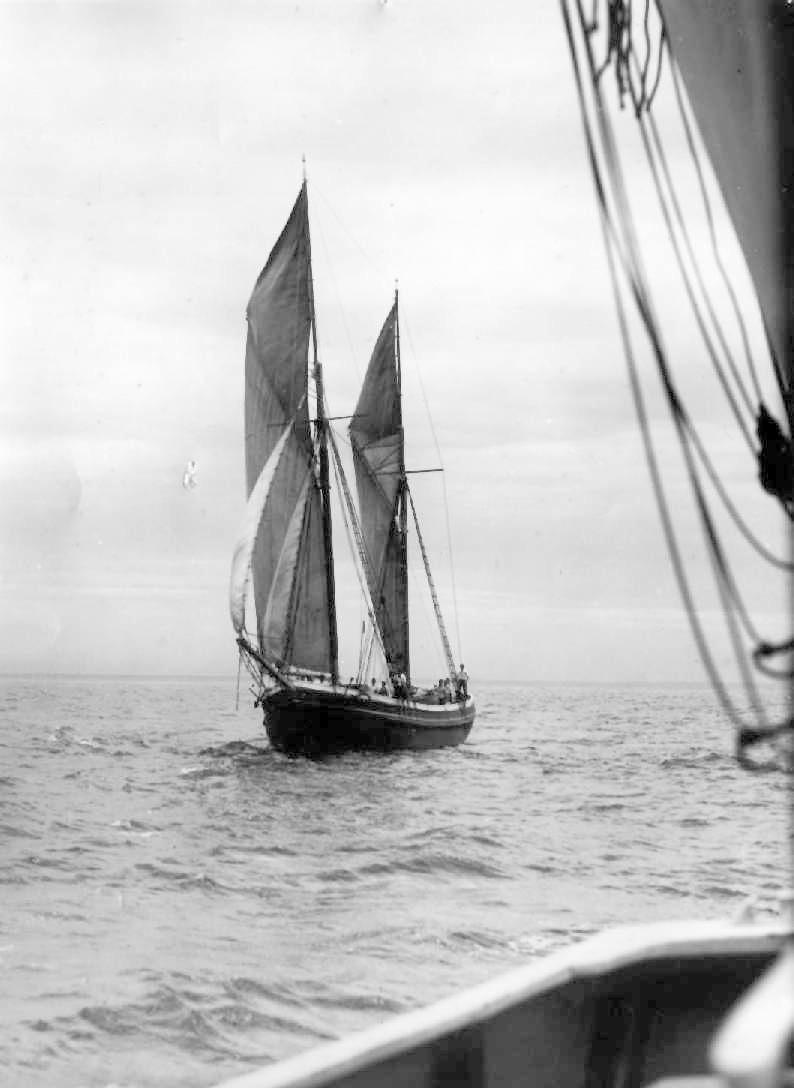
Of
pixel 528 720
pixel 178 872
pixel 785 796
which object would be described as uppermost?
pixel 178 872

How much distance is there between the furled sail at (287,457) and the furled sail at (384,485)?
3.59 metres

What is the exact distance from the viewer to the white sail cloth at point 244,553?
98.3 ft

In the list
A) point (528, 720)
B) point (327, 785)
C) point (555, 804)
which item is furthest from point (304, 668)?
point (528, 720)

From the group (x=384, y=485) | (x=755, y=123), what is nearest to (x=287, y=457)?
(x=384, y=485)

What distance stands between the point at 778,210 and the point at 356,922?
1069cm

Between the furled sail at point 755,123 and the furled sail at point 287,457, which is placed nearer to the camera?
the furled sail at point 755,123

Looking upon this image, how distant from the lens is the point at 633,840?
21.0 meters

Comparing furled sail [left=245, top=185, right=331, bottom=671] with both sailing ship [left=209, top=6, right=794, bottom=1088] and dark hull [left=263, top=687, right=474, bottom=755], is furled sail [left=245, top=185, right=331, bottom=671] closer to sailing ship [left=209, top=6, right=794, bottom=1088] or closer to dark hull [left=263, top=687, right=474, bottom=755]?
dark hull [left=263, top=687, right=474, bottom=755]

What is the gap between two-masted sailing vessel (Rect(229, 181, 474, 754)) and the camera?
32.1 metres

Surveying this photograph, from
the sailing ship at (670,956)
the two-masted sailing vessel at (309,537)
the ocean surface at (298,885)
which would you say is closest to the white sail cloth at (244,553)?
the two-masted sailing vessel at (309,537)

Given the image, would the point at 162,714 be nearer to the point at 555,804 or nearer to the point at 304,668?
the point at 304,668

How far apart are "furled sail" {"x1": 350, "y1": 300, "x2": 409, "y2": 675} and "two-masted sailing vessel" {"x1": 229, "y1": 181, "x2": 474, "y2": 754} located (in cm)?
4

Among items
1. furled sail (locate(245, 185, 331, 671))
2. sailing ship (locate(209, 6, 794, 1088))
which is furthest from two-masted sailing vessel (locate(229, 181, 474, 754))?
sailing ship (locate(209, 6, 794, 1088))

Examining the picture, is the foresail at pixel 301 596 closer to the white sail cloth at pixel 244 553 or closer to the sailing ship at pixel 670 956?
the white sail cloth at pixel 244 553
